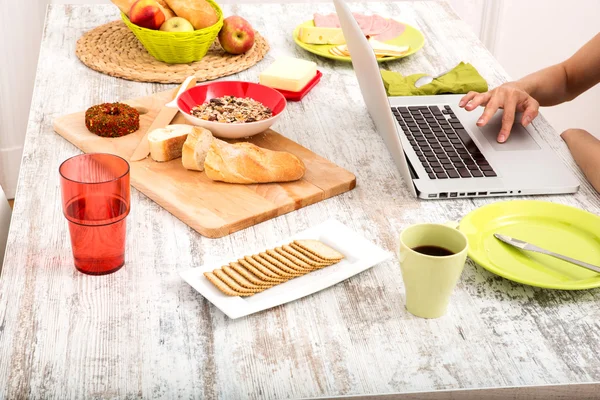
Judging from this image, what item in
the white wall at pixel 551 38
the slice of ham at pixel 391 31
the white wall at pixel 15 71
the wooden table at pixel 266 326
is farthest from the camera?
the white wall at pixel 551 38

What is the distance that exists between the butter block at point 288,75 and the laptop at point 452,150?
7.0 inches

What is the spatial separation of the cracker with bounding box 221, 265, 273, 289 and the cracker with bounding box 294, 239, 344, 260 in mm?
95

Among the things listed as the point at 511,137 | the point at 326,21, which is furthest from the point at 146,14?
the point at 511,137

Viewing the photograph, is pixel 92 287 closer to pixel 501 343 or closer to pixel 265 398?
pixel 265 398

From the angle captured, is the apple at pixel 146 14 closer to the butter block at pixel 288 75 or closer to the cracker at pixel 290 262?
the butter block at pixel 288 75

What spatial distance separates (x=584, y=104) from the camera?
3299mm

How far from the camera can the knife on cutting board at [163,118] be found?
139cm

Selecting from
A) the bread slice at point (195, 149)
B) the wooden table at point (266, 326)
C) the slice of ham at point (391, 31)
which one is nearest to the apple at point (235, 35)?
the slice of ham at point (391, 31)

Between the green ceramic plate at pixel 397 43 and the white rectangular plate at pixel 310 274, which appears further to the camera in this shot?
the green ceramic plate at pixel 397 43

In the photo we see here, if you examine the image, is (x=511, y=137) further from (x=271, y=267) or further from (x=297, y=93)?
(x=271, y=267)

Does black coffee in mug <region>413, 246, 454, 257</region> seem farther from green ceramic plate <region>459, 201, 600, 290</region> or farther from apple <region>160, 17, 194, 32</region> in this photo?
apple <region>160, 17, 194, 32</region>

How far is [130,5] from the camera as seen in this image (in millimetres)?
1768

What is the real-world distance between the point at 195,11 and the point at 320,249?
0.88m

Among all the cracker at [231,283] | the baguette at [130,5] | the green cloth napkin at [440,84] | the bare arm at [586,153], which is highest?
the baguette at [130,5]
